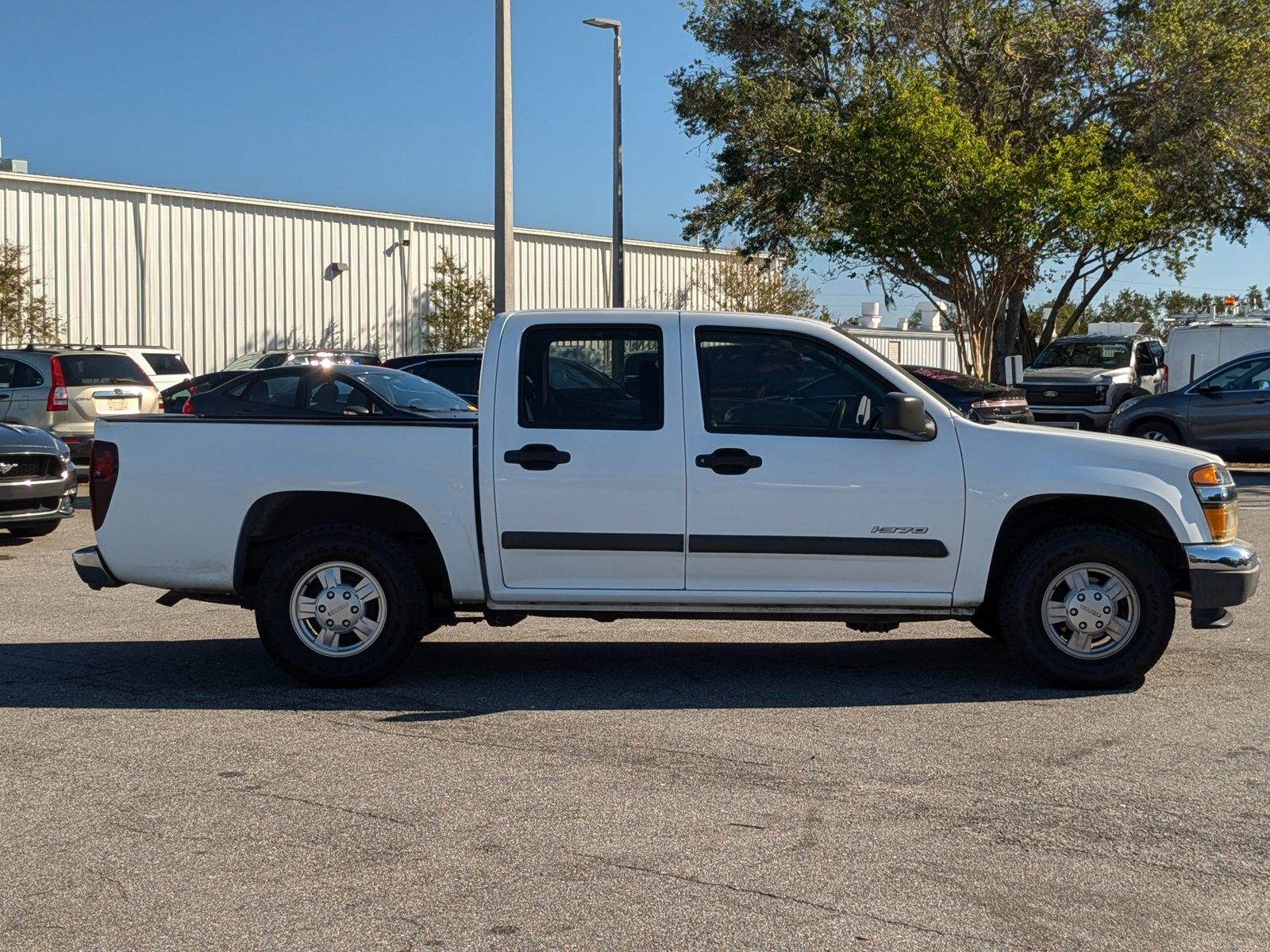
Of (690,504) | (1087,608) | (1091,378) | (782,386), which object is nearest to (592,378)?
(690,504)

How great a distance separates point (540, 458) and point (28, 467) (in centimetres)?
764

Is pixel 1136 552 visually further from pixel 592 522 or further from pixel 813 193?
pixel 813 193

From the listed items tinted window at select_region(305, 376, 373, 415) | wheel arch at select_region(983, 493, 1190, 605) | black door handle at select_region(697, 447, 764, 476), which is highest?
tinted window at select_region(305, 376, 373, 415)

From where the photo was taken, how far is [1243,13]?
31016 millimetres

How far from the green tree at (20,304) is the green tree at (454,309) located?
10.6 m

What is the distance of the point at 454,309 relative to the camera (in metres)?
40.4

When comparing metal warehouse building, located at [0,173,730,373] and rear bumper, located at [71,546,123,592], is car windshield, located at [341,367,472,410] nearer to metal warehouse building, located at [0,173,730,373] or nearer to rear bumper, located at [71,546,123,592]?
rear bumper, located at [71,546,123,592]

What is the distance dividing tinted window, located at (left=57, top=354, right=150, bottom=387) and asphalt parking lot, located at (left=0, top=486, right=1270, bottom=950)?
416 inches

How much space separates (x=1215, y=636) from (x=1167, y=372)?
1859 centimetres

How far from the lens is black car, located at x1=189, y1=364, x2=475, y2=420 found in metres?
14.0

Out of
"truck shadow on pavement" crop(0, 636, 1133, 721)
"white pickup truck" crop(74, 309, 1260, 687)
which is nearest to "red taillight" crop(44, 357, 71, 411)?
"truck shadow on pavement" crop(0, 636, 1133, 721)

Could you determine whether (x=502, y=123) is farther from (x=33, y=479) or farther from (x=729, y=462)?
(x=729, y=462)

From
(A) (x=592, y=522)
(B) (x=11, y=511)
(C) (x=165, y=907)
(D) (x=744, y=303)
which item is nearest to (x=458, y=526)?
(A) (x=592, y=522)

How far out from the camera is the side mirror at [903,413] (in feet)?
22.4
